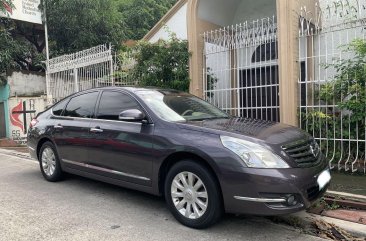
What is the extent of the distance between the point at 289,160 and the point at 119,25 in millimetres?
14004

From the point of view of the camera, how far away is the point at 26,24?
599 inches

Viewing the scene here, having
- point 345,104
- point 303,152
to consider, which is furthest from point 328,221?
point 345,104

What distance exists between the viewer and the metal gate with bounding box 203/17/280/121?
7859 millimetres

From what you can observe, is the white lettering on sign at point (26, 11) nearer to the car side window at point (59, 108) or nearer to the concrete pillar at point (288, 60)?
the car side window at point (59, 108)

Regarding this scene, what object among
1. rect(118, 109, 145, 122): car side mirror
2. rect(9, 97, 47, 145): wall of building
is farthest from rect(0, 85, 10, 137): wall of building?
rect(118, 109, 145, 122): car side mirror

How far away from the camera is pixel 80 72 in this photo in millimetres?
11453

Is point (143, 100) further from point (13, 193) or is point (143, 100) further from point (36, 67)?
point (36, 67)

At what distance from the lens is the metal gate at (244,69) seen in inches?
309

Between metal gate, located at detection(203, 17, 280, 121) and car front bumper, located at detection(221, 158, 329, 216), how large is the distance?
397cm

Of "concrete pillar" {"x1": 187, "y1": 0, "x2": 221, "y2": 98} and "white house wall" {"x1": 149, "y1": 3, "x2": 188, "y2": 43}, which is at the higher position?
"white house wall" {"x1": 149, "y1": 3, "x2": 188, "y2": 43}

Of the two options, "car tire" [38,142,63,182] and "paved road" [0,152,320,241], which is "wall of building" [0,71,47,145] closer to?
"car tire" [38,142,63,182]

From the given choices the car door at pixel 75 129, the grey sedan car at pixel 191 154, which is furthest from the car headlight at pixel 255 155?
the car door at pixel 75 129

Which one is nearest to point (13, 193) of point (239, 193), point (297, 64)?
point (239, 193)

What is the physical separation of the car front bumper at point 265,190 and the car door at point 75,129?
2528 millimetres
